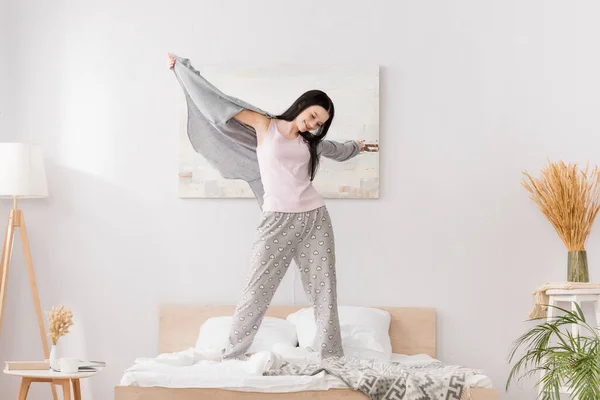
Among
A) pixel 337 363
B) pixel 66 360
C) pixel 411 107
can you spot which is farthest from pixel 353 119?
pixel 66 360

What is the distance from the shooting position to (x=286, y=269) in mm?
3201

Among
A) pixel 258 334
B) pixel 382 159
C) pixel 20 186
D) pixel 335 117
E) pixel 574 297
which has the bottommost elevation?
pixel 258 334

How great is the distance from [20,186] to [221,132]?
3.95ft

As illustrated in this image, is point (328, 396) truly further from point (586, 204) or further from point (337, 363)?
point (586, 204)

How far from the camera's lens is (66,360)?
319cm

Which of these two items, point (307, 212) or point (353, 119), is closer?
point (307, 212)

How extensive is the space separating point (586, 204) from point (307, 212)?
1.62 m

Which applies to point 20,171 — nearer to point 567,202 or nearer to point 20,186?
point 20,186

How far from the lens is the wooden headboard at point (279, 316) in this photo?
3.93 meters

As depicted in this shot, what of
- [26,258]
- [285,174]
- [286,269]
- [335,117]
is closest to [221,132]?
[285,174]

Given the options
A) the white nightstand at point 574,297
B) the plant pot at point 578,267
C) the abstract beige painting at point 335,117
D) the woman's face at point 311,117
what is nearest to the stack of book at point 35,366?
the abstract beige painting at point 335,117

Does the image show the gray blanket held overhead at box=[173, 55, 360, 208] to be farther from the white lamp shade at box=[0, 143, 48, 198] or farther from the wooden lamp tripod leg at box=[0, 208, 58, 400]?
the wooden lamp tripod leg at box=[0, 208, 58, 400]

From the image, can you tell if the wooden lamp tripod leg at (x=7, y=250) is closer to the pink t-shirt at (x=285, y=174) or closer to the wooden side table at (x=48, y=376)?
the wooden side table at (x=48, y=376)

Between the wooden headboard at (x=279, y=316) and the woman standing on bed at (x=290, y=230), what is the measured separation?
779 millimetres
